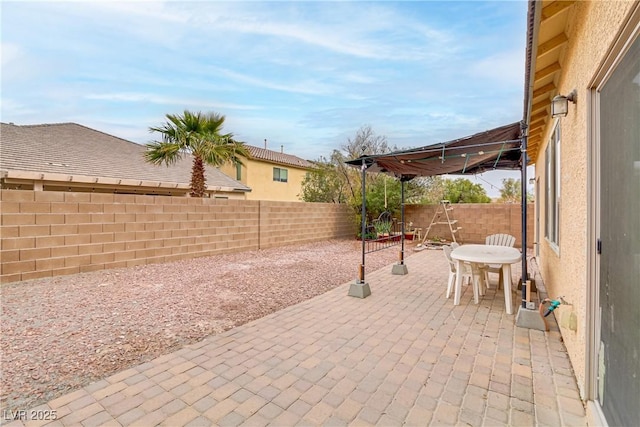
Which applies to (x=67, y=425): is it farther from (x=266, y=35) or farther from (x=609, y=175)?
(x=266, y=35)

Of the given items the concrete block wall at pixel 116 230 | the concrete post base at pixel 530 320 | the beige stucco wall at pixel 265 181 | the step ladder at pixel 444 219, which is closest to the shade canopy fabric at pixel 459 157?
the concrete post base at pixel 530 320

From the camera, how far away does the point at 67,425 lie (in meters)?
2.02

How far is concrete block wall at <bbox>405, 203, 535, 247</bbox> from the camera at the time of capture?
11430 mm

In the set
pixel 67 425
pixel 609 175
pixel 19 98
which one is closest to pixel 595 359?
pixel 609 175

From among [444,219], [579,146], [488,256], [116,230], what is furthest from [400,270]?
[444,219]

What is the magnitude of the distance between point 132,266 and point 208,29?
6776mm

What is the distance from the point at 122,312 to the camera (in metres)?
4.21

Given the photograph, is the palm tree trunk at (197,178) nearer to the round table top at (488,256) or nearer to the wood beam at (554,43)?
the round table top at (488,256)

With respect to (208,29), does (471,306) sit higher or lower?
lower

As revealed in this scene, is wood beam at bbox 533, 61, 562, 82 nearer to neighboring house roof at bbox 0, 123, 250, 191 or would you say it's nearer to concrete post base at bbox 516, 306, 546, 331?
concrete post base at bbox 516, 306, 546, 331

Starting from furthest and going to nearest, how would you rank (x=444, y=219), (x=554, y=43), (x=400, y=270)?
(x=444, y=219)
(x=400, y=270)
(x=554, y=43)

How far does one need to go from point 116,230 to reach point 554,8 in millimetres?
8187

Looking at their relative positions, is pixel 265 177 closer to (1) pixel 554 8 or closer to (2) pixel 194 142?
(2) pixel 194 142

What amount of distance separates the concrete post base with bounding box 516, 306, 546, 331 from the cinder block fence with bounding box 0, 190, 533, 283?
7.67m
